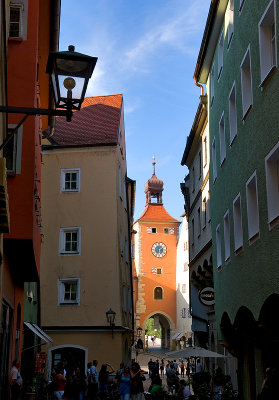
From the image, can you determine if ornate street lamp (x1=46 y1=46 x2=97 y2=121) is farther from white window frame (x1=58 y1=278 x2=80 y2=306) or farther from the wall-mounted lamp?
white window frame (x1=58 y1=278 x2=80 y2=306)

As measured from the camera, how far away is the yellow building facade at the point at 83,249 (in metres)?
27.4

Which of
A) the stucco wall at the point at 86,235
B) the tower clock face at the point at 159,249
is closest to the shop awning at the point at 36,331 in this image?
the stucco wall at the point at 86,235

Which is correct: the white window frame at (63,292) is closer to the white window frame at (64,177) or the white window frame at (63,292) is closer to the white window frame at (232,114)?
the white window frame at (64,177)

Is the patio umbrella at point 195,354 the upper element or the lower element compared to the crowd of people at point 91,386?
upper

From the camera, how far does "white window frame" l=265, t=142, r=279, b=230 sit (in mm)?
9945

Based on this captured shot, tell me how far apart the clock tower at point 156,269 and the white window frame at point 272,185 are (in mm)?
60724

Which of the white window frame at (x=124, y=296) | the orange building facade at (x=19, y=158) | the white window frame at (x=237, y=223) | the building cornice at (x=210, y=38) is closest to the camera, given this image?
the orange building facade at (x=19, y=158)

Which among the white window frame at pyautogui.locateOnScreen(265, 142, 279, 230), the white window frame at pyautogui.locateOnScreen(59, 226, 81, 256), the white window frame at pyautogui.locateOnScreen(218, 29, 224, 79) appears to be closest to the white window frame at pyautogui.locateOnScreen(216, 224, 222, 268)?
the white window frame at pyautogui.locateOnScreen(218, 29, 224, 79)

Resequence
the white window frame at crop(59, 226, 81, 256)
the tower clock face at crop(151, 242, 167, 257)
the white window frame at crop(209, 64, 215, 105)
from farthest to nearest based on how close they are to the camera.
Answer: the tower clock face at crop(151, 242, 167, 257)
the white window frame at crop(59, 226, 81, 256)
the white window frame at crop(209, 64, 215, 105)

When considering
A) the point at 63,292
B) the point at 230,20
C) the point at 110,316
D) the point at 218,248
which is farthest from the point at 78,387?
the point at 63,292

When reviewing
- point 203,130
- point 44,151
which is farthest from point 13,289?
point 44,151

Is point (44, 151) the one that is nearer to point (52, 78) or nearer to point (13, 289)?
point (13, 289)

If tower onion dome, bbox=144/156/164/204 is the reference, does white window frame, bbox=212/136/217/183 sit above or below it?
below

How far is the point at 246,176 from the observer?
40.8 feet
